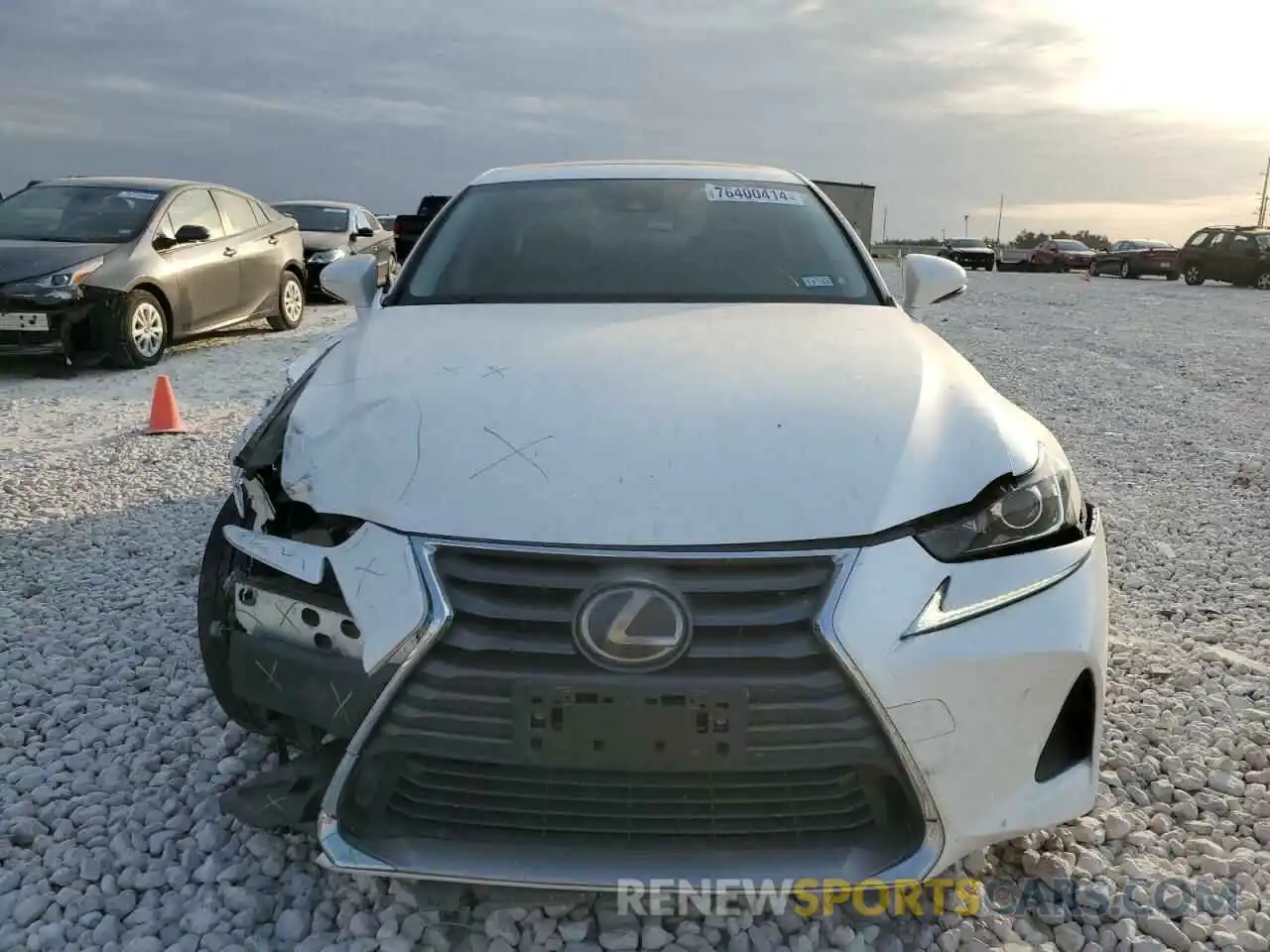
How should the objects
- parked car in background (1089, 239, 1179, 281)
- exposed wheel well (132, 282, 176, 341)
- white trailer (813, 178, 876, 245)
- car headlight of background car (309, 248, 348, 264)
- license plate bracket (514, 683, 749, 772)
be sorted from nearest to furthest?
1. license plate bracket (514, 683, 749, 772)
2. exposed wheel well (132, 282, 176, 341)
3. car headlight of background car (309, 248, 348, 264)
4. white trailer (813, 178, 876, 245)
5. parked car in background (1089, 239, 1179, 281)

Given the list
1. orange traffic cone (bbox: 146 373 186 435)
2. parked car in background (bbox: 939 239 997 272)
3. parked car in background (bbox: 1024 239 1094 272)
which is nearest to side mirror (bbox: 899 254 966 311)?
orange traffic cone (bbox: 146 373 186 435)

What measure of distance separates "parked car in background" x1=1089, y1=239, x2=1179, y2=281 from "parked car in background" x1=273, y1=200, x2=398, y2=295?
79.4ft

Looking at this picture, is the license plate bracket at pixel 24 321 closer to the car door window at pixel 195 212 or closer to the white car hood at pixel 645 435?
the car door window at pixel 195 212

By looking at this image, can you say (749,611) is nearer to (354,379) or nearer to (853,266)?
(354,379)

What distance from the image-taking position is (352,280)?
3.41 metres

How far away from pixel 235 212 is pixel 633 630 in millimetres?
9417

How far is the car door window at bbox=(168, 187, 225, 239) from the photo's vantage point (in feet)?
28.4

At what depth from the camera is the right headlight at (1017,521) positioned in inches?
71.7

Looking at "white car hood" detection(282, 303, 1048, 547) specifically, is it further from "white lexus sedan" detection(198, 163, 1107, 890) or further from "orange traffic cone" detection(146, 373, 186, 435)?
"orange traffic cone" detection(146, 373, 186, 435)

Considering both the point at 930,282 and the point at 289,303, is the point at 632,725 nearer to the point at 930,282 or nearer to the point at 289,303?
the point at 930,282

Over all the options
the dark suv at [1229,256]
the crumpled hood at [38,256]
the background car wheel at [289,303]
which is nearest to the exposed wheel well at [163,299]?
the crumpled hood at [38,256]

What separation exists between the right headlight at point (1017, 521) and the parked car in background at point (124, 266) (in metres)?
7.59

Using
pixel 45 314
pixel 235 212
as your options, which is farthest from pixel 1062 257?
pixel 45 314

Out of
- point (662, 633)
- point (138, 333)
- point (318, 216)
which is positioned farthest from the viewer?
point (318, 216)
